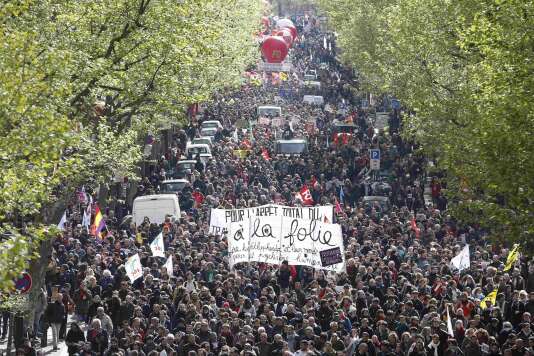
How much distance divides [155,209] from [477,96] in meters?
14.9

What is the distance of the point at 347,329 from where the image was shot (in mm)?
25266

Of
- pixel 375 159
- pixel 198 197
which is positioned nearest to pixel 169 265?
pixel 198 197

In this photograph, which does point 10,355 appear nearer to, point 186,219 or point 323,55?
point 186,219

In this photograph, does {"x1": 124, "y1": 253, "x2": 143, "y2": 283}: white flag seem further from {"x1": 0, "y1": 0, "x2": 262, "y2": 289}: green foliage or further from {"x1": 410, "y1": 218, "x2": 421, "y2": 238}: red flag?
{"x1": 410, "y1": 218, "x2": 421, "y2": 238}: red flag

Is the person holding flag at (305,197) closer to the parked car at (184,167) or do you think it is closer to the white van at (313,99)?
the parked car at (184,167)

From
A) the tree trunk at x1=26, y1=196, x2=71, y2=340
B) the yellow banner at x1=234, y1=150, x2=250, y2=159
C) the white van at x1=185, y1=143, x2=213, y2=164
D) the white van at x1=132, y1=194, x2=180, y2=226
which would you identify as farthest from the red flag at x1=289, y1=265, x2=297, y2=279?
the white van at x1=185, y1=143, x2=213, y2=164

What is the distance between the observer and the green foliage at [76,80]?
2138cm

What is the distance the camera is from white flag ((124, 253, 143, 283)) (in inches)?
1180

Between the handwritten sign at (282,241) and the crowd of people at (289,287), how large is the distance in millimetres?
405

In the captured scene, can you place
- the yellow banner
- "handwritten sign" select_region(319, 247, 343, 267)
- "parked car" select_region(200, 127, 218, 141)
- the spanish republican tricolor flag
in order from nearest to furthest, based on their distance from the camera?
"handwritten sign" select_region(319, 247, 343, 267) < the spanish republican tricolor flag < the yellow banner < "parked car" select_region(200, 127, 218, 141)

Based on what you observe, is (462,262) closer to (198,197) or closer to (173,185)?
(198,197)

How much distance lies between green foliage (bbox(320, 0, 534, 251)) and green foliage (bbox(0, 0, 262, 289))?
626 centimetres

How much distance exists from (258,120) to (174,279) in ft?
131

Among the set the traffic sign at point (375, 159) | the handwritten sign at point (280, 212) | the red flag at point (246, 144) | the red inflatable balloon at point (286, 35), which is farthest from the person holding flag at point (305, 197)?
the red inflatable balloon at point (286, 35)
